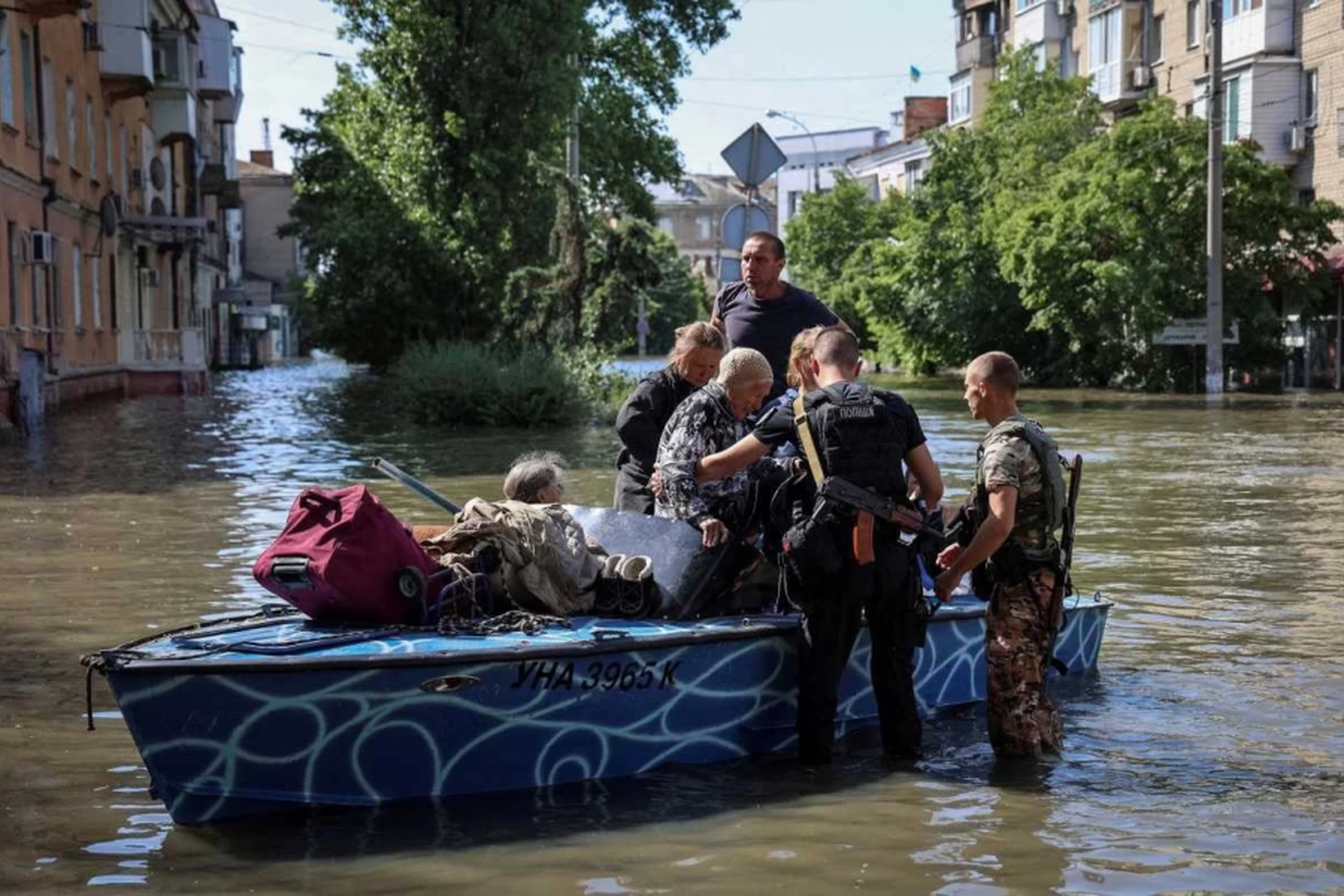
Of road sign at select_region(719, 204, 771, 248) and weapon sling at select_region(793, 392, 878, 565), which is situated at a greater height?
road sign at select_region(719, 204, 771, 248)

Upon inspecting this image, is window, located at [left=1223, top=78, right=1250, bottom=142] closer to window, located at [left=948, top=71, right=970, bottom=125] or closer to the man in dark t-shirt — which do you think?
window, located at [left=948, top=71, right=970, bottom=125]

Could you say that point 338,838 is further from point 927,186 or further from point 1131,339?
point 927,186

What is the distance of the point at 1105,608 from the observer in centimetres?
990

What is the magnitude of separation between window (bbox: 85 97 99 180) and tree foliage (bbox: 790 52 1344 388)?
66.7 feet

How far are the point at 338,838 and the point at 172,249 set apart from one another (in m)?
49.0

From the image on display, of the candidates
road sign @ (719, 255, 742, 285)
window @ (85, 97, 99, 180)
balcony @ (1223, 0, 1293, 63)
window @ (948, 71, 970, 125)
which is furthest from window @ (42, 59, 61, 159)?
window @ (948, 71, 970, 125)

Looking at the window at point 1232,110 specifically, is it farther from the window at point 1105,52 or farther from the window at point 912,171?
the window at point 912,171

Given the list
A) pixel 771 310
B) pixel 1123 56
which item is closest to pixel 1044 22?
pixel 1123 56

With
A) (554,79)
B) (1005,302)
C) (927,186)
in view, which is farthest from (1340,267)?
(554,79)

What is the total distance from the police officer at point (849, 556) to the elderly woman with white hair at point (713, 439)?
15cm

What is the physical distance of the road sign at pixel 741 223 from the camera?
1691 centimetres

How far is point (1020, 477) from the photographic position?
306 inches

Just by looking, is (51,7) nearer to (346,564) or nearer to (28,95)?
(28,95)

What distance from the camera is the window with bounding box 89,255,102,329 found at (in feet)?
134
